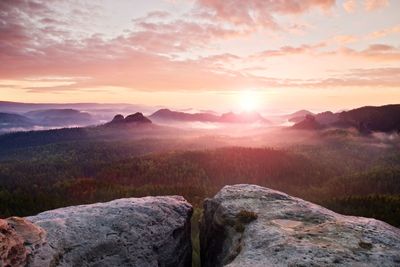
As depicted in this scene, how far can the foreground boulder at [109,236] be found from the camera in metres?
23.0

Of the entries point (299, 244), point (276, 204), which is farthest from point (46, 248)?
point (276, 204)

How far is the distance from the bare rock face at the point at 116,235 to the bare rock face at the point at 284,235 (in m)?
3.79

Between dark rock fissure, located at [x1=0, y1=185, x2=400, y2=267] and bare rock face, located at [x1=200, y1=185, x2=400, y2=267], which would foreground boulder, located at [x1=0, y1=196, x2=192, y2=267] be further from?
bare rock face, located at [x1=200, y1=185, x2=400, y2=267]

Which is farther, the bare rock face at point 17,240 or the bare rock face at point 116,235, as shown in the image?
the bare rock face at point 116,235

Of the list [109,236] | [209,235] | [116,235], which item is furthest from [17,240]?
[209,235]

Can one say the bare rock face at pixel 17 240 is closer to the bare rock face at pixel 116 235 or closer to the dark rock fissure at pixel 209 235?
the dark rock fissure at pixel 209 235

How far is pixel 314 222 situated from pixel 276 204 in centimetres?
568

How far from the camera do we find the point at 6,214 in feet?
443

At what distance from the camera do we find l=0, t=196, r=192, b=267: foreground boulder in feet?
75.5

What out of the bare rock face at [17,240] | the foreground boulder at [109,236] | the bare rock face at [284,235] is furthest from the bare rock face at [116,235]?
the bare rock face at [284,235]

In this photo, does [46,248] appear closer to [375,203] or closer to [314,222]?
[314,222]

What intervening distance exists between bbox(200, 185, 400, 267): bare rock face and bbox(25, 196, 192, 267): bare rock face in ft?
12.4

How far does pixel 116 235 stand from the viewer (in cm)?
2831

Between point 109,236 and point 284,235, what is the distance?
1239 cm
